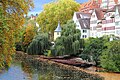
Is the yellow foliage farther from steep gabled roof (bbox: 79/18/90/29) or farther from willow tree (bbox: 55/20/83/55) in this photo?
willow tree (bbox: 55/20/83/55)

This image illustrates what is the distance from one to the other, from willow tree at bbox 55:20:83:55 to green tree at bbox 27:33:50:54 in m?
8.21

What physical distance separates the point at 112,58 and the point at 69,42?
576 inches

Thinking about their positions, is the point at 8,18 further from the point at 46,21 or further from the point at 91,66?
the point at 46,21

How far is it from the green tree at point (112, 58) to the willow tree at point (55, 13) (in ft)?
114

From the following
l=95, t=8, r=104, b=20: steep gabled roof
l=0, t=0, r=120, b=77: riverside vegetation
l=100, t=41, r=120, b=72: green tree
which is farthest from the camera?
l=95, t=8, r=104, b=20: steep gabled roof

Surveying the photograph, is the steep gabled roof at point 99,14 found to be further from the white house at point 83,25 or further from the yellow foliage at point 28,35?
the yellow foliage at point 28,35

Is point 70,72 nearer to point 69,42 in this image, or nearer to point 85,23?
point 69,42

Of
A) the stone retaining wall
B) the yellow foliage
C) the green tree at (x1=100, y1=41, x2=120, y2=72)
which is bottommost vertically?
the stone retaining wall

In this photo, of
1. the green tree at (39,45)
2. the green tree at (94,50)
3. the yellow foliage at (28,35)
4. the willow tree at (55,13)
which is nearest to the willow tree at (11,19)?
the green tree at (94,50)

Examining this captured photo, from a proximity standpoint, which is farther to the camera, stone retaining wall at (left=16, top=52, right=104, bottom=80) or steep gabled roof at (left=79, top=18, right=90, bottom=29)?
steep gabled roof at (left=79, top=18, right=90, bottom=29)

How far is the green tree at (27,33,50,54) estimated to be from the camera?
6562 cm

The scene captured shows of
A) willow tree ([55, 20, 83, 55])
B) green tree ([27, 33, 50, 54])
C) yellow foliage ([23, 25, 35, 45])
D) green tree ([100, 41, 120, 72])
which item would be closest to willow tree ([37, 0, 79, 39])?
yellow foliage ([23, 25, 35, 45])

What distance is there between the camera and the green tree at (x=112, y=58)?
42.2m

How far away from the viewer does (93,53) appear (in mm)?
48500
